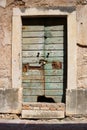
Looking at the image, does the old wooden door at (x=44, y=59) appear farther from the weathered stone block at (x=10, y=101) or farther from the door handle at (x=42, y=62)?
the weathered stone block at (x=10, y=101)

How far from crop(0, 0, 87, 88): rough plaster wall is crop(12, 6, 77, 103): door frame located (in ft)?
0.31

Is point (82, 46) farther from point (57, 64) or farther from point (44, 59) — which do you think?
point (44, 59)

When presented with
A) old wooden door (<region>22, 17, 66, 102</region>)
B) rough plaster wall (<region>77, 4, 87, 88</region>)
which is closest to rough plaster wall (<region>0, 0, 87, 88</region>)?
rough plaster wall (<region>77, 4, 87, 88</region>)

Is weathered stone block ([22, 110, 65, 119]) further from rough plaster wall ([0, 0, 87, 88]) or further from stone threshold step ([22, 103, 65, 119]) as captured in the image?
rough plaster wall ([0, 0, 87, 88])

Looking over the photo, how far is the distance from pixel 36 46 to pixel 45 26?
19.3 inches

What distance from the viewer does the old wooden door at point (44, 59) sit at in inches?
335

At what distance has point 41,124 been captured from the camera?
310 inches

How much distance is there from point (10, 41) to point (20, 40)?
221 millimetres

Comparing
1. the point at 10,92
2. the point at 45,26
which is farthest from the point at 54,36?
the point at 10,92

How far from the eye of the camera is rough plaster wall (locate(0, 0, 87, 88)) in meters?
8.27

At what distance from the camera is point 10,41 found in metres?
8.41

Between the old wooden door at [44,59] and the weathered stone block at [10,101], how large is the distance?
0.30 metres

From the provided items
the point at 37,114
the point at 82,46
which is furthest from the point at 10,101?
the point at 82,46

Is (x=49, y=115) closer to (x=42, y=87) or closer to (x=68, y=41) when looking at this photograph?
(x=42, y=87)
